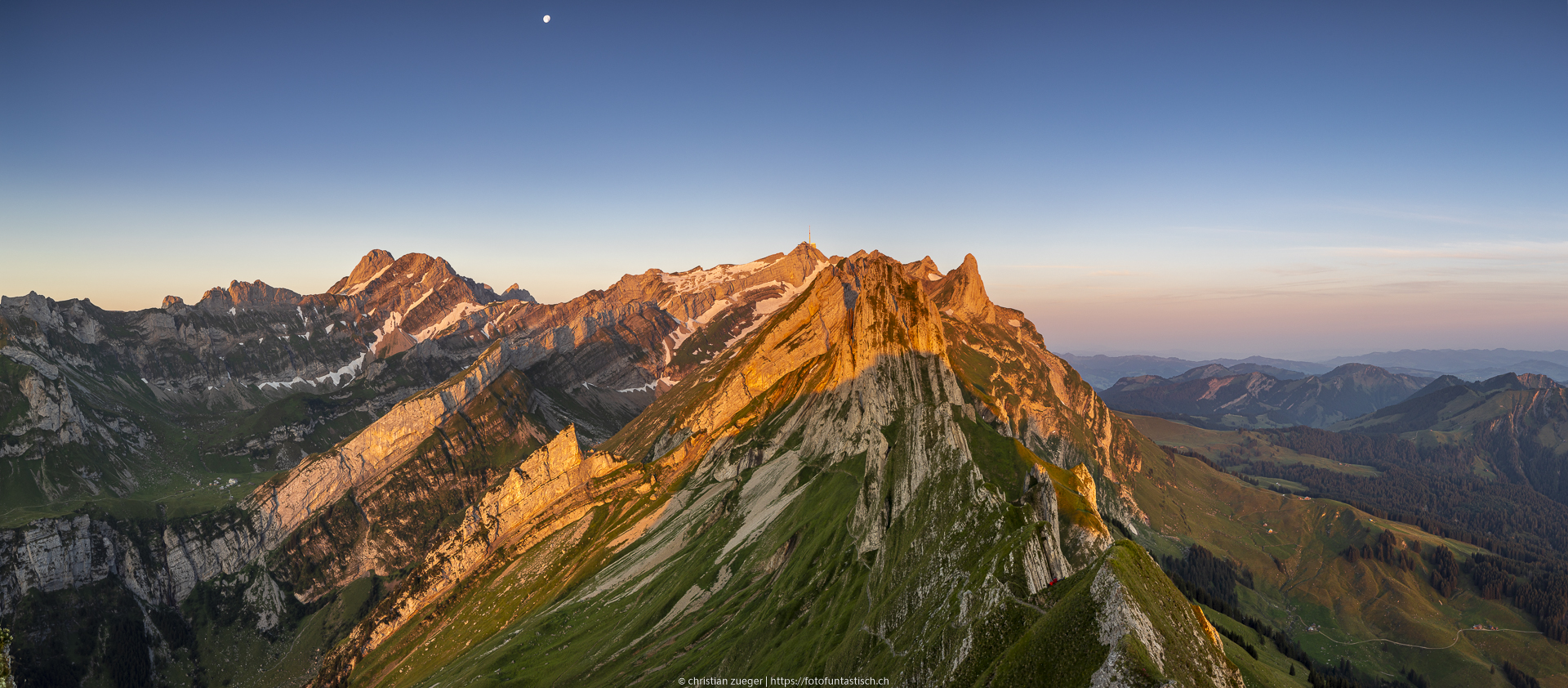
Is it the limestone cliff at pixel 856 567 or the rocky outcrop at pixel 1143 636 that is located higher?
the rocky outcrop at pixel 1143 636

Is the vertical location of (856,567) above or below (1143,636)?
below

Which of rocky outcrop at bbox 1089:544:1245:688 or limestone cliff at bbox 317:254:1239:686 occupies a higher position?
rocky outcrop at bbox 1089:544:1245:688

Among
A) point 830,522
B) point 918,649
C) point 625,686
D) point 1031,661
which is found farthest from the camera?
point 830,522

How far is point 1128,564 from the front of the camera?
43.8m

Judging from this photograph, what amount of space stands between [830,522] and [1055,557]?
66.4 meters

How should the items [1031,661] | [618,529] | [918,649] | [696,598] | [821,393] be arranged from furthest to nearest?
[618,529], [821,393], [696,598], [918,649], [1031,661]

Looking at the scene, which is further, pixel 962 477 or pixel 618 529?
pixel 618 529

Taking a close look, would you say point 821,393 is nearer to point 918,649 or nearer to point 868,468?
point 868,468

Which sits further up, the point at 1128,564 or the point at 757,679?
the point at 1128,564

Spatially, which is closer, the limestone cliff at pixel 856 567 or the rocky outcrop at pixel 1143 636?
the rocky outcrop at pixel 1143 636

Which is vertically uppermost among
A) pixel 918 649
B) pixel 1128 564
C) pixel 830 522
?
pixel 1128 564

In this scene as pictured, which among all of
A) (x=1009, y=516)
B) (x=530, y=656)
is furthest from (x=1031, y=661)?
(x=530, y=656)

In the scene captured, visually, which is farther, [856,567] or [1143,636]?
[856,567]

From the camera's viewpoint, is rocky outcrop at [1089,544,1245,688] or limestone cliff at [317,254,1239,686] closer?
rocky outcrop at [1089,544,1245,688]
